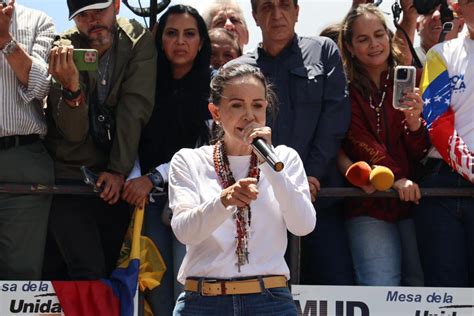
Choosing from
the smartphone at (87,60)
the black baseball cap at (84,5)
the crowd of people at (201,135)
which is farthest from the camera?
the black baseball cap at (84,5)

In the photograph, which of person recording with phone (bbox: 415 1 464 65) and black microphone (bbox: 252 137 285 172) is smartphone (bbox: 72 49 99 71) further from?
person recording with phone (bbox: 415 1 464 65)

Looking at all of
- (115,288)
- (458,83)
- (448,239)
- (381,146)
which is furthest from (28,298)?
(458,83)

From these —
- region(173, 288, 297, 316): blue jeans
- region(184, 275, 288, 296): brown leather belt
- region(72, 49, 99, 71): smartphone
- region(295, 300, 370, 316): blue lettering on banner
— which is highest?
region(72, 49, 99, 71): smartphone

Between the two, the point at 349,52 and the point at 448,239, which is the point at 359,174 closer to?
the point at 448,239

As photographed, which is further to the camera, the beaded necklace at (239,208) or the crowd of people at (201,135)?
the crowd of people at (201,135)

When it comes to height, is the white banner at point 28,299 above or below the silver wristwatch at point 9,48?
below

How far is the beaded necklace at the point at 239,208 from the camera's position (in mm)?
3707

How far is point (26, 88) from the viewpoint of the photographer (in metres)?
5.02

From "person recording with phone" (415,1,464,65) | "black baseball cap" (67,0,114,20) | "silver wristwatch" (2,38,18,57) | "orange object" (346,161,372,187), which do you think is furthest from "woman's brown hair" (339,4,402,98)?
"silver wristwatch" (2,38,18,57)

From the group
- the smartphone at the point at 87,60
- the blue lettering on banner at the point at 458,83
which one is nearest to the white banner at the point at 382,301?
the blue lettering on banner at the point at 458,83

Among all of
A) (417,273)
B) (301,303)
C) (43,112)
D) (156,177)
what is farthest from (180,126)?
(417,273)

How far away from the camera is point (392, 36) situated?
570 cm

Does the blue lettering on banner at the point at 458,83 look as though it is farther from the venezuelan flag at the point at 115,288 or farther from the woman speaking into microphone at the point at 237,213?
the venezuelan flag at the point at 115,288

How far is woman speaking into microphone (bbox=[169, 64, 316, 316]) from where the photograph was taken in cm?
363
